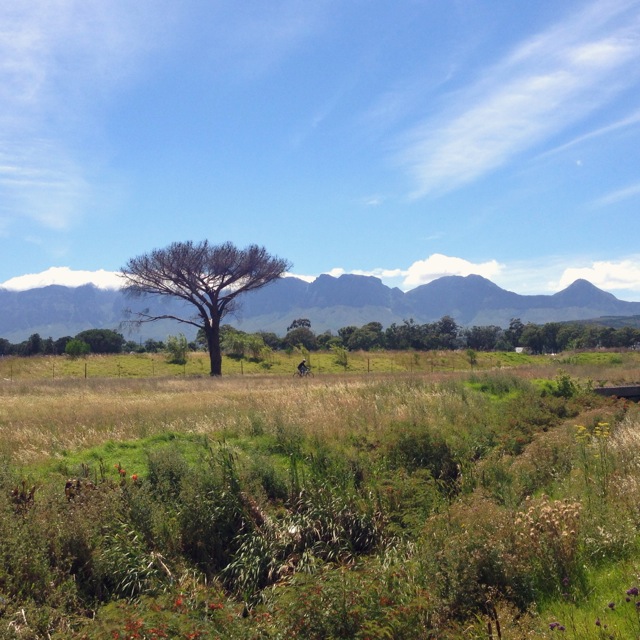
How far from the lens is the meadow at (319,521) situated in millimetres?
5941

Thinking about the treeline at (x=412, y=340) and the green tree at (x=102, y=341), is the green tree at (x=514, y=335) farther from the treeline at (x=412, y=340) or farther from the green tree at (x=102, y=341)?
the green tree at (x=102, y=341)

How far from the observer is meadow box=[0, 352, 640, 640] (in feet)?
19.5

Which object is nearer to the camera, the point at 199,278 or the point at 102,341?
the point at 199,278

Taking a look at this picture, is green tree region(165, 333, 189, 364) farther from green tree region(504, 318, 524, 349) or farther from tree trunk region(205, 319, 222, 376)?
green tree region(504, 318, 524, 349)

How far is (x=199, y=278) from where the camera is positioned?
1594 inches

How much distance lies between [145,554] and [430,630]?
4.16 metres

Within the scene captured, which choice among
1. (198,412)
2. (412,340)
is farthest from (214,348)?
(412,340)

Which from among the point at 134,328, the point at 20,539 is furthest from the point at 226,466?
the point at 134,328

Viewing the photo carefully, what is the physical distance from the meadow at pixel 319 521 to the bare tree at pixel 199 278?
2295 centimetres

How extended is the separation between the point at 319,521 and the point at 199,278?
107 feet

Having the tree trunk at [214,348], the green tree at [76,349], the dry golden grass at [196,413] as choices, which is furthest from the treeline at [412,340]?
the dry golden grass at [196,413]

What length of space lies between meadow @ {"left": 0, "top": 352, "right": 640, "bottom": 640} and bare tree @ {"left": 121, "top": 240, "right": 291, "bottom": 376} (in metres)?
22.9

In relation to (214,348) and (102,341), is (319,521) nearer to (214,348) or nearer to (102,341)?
(214,348)

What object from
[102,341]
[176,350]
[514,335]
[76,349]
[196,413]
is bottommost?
[196,413]
